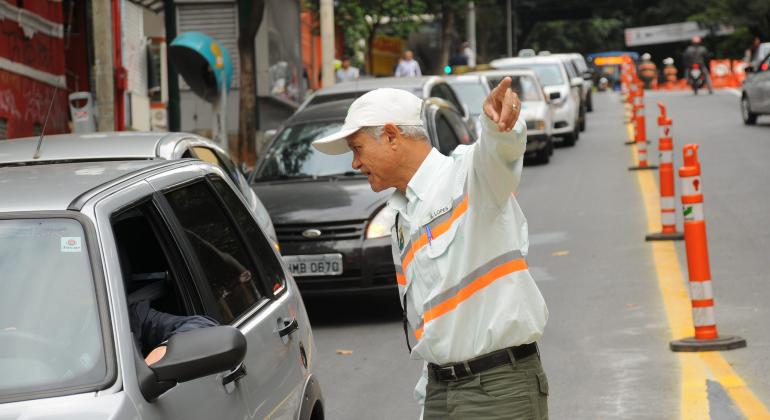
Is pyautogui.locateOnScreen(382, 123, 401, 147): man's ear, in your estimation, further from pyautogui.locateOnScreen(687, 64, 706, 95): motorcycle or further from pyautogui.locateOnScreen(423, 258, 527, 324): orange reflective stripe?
pyautogui.locateOnScreen(687, 64, 706, 95): motorcycle

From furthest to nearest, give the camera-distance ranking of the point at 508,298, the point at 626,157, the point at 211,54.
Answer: the point at 626,157, the point at 211,54, the point at 508,298

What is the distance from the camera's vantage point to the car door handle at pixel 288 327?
4840mm

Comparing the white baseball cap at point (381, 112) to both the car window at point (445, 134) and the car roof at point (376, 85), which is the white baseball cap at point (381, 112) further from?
the car roof at point (376, 85)

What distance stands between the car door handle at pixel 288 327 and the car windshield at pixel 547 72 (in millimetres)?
23876

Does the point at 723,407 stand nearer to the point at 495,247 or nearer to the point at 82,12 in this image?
the point at 495,247

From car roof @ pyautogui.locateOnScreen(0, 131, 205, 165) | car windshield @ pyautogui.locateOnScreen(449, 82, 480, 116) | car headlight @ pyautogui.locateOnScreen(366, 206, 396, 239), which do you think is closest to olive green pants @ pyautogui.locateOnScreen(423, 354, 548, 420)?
car roof @ pyautogui.locateOnScreen(0, 131, 205, 165)

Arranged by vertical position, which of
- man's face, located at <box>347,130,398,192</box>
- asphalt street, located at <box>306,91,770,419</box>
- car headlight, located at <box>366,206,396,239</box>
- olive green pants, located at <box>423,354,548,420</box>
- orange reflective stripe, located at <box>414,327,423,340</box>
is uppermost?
man's face, located at <box>347,130,398,192</box>

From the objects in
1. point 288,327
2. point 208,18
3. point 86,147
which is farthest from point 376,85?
point 208,18

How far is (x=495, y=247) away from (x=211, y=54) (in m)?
16.5

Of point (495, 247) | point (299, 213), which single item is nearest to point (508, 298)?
point (495, 247)

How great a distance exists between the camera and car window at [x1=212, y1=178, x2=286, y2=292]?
512 centimetres

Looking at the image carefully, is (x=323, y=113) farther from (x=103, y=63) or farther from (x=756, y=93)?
(x=756, y=93)

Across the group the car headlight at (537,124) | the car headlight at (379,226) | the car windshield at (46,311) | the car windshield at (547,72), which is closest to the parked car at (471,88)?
the car headlight at (537,124)

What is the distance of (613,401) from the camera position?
7.70 m
